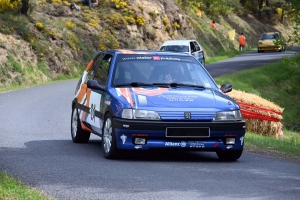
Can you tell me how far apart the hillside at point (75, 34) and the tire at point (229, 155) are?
20558mm

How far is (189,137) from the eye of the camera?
1118 cm

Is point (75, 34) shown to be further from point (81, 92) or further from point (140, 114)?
point (140, 114)

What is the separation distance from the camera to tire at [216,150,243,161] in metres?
11.7

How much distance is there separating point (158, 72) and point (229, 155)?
1.74 metres

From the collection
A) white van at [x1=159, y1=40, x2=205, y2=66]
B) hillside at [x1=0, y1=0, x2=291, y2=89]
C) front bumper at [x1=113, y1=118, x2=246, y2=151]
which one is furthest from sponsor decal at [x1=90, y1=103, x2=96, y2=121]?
white van at [x1=159, y1=40, x2=205, y2=66]

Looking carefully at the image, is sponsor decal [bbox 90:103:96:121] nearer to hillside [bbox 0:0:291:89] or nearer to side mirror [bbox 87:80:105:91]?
side mirror [bbox 87:80:105:91]

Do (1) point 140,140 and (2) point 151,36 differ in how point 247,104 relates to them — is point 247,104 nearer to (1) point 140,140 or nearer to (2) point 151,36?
(1) point 140,140

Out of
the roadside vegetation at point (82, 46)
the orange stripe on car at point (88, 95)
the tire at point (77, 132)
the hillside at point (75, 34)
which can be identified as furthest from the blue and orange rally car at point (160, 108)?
the hillside at point (75, 34)

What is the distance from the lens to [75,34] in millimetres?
42469

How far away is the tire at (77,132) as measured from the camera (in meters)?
13.8

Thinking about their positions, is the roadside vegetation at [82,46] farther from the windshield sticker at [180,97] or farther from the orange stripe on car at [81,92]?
the windshield sticker at [180,97]

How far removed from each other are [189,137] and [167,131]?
0.33 meters

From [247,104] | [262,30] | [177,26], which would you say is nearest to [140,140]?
[247,104]

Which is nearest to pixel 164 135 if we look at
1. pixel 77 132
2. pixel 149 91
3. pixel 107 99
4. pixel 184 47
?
pixel 149 91
